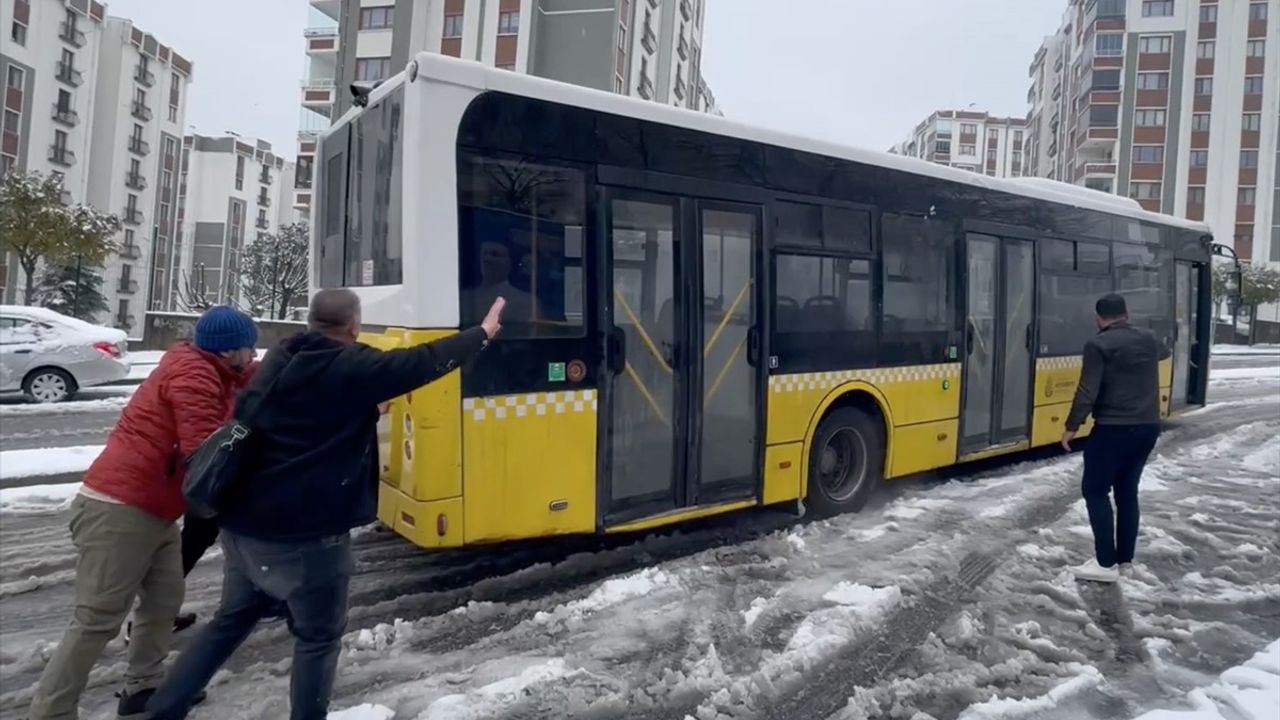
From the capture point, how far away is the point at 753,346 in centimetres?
652

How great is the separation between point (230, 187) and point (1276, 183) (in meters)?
88.0

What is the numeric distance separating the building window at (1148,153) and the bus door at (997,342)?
6533cm

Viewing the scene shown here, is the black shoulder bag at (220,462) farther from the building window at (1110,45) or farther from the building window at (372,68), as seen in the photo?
the building window at (1110,45)

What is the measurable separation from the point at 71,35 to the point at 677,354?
199ft

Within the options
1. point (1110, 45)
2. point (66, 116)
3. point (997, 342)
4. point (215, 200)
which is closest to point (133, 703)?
point (997, 342)

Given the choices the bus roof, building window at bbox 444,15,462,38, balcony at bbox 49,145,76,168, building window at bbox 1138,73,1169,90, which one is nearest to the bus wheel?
the bus roof

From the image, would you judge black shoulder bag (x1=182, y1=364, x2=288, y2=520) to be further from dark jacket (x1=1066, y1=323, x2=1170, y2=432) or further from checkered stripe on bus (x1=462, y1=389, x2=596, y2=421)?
dark jacket (x1=1066, y1=323, x2=1170, y2=432)

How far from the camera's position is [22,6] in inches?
1866

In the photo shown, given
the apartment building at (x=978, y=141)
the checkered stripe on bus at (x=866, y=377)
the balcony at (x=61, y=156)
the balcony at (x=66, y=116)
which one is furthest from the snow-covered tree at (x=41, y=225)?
the apartment building at (x=978, y=141)

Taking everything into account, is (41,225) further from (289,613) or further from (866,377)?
(289,613)

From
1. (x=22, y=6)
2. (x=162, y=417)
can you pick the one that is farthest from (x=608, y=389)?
(x=22, y=6)

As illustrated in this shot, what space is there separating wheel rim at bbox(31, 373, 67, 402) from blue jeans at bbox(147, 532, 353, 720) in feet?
46.8

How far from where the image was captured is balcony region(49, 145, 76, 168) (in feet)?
168

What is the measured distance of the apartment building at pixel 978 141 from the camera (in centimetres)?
11888
